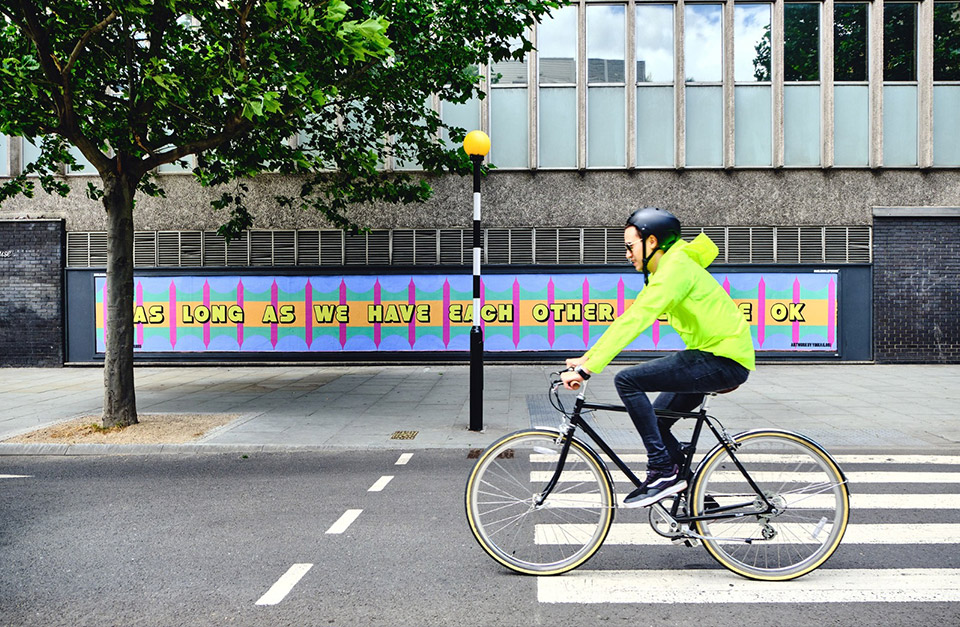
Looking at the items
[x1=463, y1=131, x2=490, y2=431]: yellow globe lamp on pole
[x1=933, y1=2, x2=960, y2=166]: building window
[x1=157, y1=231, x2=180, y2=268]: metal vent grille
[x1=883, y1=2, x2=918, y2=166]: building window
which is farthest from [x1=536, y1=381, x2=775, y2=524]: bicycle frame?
[x1=933, y1=2, x2=960, y2=166]: building window

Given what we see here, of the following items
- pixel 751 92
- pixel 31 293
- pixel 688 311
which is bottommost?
pixel 688 311

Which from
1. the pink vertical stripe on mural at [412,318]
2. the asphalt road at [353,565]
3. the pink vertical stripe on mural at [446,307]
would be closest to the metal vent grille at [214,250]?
the pink vertical stripe on mural at [412,318]

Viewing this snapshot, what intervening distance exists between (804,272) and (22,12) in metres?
15.4

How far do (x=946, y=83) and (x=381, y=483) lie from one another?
16.9 metres

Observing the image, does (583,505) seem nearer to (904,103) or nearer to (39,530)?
(39,530)

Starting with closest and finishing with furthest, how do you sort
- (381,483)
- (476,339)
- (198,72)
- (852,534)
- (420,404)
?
(852,534), (381,483), (198,72), (476,339), (420,404)


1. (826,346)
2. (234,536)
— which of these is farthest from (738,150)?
(234,536)

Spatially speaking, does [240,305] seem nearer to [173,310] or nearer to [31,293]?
[173,310]

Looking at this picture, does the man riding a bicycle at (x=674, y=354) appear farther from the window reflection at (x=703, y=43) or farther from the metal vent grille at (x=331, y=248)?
the window reflection at (x=703, y=43)

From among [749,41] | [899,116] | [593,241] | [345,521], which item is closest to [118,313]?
[345,521]

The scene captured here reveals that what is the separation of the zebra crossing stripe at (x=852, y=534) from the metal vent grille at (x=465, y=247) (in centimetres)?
1183

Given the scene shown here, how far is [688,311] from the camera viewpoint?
3.79 metres

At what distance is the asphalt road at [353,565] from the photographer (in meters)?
3.52

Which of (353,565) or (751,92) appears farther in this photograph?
(751,92)
